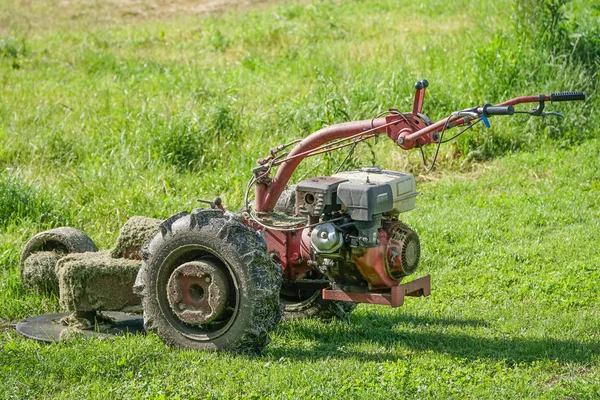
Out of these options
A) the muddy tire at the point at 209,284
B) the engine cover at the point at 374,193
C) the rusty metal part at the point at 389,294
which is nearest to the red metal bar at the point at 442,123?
the engine cover at the point at 374,193

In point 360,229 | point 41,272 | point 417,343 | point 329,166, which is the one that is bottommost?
point 417,343

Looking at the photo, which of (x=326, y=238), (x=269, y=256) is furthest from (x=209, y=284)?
(x=326, y=238)

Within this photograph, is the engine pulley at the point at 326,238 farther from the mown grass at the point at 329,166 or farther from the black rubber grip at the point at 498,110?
the black rubber grip at the point at 498,110

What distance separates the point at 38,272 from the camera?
8297mm

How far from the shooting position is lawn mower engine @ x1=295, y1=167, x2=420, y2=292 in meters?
6.67

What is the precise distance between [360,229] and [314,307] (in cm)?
123

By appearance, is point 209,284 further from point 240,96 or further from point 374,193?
point 240,96

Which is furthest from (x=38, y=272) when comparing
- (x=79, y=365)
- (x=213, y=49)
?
(x=213, y=49)

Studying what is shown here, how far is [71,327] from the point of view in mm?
7496

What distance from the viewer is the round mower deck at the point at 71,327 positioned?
7336 mm

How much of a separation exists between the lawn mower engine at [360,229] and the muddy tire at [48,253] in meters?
2.44

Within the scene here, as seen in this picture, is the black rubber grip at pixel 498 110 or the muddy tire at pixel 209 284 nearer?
the black rubber grip at pixel 498 110

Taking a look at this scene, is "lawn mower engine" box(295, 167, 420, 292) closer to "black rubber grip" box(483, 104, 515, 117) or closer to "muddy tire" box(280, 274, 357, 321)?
"muddy tire" box(280, 274, 357, 321)

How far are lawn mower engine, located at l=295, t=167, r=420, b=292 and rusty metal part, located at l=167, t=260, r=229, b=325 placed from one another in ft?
2.39
